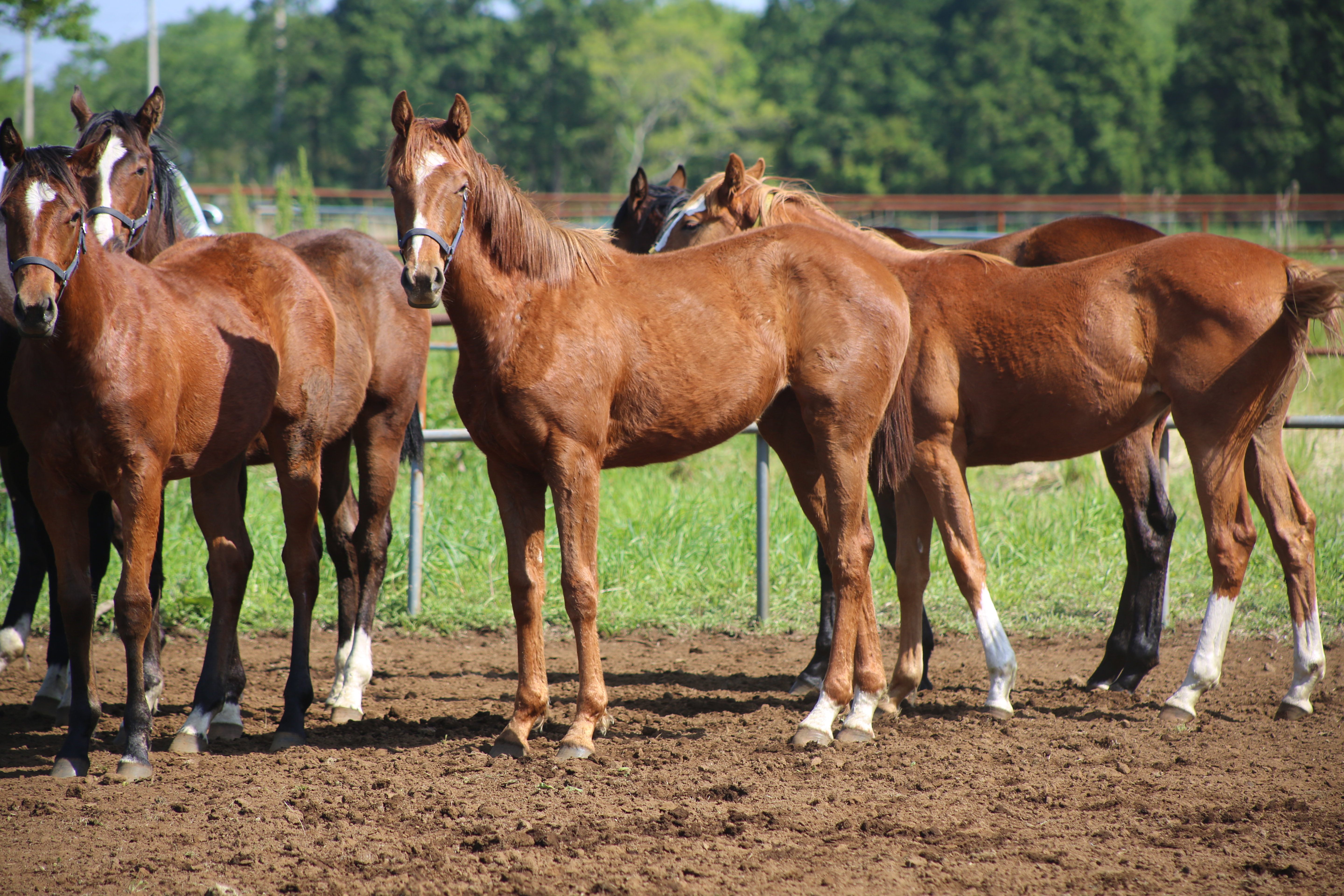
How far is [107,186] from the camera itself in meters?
4.24

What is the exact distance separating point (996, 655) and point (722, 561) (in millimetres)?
3094

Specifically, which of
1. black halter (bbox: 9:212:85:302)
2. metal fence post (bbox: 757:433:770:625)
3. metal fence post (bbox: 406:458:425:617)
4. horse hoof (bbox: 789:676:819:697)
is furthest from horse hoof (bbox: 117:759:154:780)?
metal fence post (bbox: 757:433:770:625)

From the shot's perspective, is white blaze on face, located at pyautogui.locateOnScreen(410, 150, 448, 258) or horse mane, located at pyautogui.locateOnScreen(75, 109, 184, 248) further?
horse mane, located at pyautogui.locateOnScreen(75, 109, 184, 248)

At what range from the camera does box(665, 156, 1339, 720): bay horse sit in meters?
4.28

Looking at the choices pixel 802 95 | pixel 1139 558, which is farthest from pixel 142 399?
pixel 802 95

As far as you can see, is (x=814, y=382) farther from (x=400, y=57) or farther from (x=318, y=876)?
(x=400, y=57)

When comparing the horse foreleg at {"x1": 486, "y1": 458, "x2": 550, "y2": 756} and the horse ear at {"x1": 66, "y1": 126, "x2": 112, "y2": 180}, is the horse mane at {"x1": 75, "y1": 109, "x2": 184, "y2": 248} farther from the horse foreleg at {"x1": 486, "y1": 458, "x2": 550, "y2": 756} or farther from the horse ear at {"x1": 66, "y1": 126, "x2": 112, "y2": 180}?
the horse foreleg at {"x1": 486, "y1": 458, "x2": 550, "y2": 756}

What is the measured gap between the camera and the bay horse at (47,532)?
4379mm

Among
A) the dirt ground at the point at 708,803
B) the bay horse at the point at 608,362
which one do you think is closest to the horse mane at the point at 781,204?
the bay horse at the point at 608,362

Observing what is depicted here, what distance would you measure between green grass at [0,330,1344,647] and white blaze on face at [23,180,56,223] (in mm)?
3576

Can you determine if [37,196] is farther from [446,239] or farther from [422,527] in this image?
[422,527]

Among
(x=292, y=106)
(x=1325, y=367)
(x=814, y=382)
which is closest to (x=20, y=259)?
(x=814, y=382)

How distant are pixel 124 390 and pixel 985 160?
49333 mm

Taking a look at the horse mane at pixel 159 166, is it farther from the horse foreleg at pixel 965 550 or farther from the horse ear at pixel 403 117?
the horse foreleg at pixel 965 550
